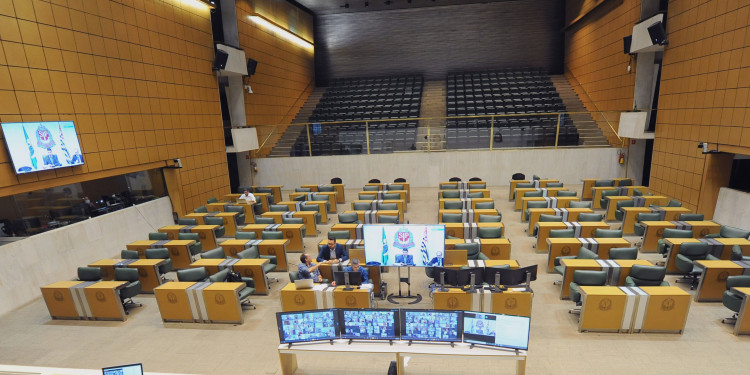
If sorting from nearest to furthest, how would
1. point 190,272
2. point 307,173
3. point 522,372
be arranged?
point 522,372
point 190,272
point 307,173

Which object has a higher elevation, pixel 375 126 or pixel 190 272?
pixel 375 126

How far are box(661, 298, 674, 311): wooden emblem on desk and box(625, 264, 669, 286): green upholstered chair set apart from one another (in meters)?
0.63

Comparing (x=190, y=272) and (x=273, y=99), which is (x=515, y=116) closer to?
(x=273, y=99)

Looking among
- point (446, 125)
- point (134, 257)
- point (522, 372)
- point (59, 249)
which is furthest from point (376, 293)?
point (446, 125)

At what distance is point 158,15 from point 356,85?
13.8 metres

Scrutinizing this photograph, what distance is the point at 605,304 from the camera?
6.29m

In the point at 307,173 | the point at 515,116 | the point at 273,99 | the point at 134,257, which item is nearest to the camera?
the point at 134,257

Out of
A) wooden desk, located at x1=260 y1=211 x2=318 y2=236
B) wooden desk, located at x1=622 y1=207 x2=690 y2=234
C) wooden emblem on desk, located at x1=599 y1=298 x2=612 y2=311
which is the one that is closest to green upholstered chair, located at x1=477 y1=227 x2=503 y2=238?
wooden emblem on desk, located at x1=599 y1=298 x2=612 y2=311

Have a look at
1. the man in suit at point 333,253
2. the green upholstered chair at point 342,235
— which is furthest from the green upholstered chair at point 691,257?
the green upholstered chair at point 342,235

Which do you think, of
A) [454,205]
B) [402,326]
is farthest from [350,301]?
[454,205]

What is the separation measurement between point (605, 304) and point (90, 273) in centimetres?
1037

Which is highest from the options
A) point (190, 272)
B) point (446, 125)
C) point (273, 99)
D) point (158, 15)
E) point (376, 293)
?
point (158, 15)

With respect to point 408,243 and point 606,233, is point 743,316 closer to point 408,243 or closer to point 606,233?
point 606,233

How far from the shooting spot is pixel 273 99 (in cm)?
2058
